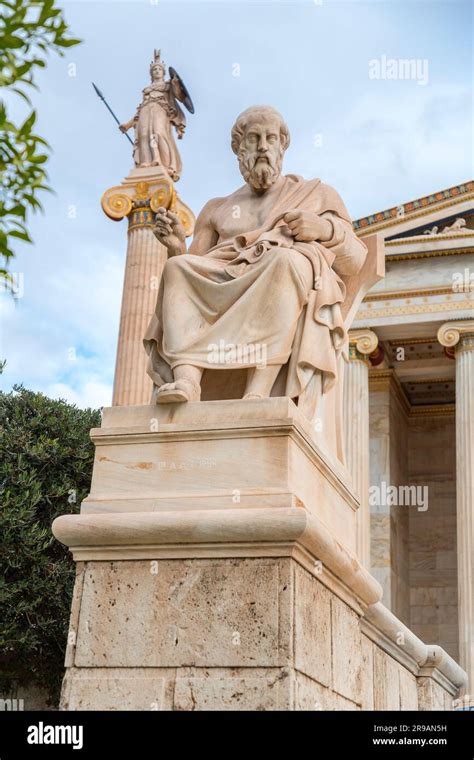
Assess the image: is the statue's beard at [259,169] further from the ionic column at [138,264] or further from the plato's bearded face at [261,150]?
the ionic column at [138,264]

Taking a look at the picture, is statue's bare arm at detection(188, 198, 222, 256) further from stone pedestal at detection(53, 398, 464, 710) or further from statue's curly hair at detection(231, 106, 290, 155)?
stone pedestal at detection(53, 398, 464, 710)

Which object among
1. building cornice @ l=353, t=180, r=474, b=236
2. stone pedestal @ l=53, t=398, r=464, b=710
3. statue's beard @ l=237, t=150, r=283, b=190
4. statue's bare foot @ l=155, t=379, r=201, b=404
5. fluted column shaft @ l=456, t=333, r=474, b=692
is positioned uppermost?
building cornice @ l=353, t=180, r=474, b=236

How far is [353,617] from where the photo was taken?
18.3 feet

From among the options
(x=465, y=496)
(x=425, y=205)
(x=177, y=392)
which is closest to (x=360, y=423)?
(x=465, y=496)

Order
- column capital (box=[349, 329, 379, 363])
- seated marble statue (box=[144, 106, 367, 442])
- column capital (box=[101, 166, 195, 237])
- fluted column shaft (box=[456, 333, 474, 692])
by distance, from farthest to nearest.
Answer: column capital (box=[349, 329, 379, 363]), fluted column shaft (box=[456, 333, 474, 692]), column capital (box=[101, 166, 195, 237]), seated marble statue (box=[144, 106, 367, 442])

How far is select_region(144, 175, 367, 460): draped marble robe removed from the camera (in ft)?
16.9

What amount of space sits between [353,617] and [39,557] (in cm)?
894

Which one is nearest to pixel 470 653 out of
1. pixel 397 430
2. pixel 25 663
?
pixel 397 430

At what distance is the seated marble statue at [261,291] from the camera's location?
5.14 metres

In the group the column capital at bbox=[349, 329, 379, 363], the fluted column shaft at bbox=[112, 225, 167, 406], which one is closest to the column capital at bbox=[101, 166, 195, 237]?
the fluted column shaft at bbox=[112, 225, 167, 406]

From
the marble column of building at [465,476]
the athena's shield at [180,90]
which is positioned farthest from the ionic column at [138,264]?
the marble column of building at [465,476]

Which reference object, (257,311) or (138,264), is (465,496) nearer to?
(138,264)

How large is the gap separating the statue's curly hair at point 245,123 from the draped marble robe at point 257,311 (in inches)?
25.0
